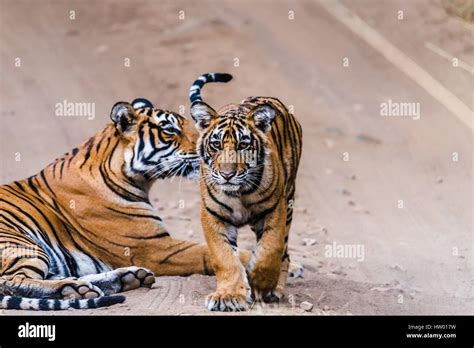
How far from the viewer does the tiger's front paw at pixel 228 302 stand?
8055mm

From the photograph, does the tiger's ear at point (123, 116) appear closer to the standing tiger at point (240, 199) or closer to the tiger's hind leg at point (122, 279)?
the standing tiger at point (240, 199)

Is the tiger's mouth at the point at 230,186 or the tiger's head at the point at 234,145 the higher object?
the tiger's head at the point at 234,145

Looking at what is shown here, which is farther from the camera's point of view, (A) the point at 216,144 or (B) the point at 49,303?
(A) the point at 216,144

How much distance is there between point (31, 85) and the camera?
15.4 meters

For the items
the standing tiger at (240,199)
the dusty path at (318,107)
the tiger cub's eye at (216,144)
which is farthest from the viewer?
the dusty path at (318,107)

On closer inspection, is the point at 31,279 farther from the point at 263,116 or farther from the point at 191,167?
the point at 263,116

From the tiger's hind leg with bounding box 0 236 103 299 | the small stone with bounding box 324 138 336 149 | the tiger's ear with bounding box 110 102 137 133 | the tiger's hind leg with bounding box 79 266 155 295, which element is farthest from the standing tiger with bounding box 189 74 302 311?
the small stone with bounding box 324 138 336 149

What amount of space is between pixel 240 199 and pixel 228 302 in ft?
2.43

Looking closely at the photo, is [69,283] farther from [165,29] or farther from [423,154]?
[165,29]

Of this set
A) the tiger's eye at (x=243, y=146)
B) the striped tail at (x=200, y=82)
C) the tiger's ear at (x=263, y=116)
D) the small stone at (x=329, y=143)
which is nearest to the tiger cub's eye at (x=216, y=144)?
the tiger's eye at (x=243, y=146)

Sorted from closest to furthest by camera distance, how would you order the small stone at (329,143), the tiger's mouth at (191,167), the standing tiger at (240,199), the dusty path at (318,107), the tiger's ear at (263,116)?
the standing tiger at (240,199) < the tiger's ear at (263,116) < the tiger's mouth at (191,167) < the dusty path at (318,107) < the small stone at (329,143)

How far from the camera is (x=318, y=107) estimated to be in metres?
14.6

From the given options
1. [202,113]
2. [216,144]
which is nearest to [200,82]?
[202,113]

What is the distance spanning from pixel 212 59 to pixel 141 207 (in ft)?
19.5
